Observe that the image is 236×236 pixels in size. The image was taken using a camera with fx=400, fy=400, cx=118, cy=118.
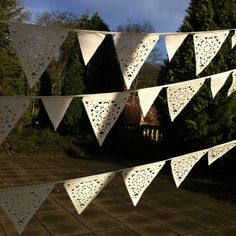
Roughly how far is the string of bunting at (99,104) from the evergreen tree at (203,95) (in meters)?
5.22

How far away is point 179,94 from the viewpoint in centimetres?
297

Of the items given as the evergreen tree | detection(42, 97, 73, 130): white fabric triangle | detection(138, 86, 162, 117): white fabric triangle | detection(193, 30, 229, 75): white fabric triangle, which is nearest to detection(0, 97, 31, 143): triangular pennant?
detection(42, 97, 73, 130): white fabric triangle

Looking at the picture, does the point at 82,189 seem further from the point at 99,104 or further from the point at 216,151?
the point at 216,151

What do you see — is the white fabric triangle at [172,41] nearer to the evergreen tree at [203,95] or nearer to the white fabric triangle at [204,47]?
the white fabric triangle at [204,47]

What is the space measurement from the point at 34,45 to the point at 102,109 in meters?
0.63

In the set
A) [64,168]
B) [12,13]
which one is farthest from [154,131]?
[12,13]

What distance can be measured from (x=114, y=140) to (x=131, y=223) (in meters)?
7.34

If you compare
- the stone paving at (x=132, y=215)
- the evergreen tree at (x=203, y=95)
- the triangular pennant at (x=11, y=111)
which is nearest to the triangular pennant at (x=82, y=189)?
the triangular pennant at (x=11, y=111)

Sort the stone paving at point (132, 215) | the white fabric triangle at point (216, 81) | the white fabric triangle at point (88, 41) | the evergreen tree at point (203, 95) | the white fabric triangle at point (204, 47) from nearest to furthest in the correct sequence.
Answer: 1. the white fabric triangle at point (88, 41)
2. the white fabric triangle at point (204, 47)
3. the white fabric triangle at point (216, 81)
4. the stone paving at point (132, 215)
5. the evergreen tree at point (203, 95)

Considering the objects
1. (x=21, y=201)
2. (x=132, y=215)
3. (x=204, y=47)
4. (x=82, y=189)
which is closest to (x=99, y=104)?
(x=82, y=189)

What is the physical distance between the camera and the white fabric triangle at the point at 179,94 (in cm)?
296

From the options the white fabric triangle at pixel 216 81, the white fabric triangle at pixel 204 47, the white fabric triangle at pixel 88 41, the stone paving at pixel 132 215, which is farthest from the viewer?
the stone paving at pixel 132 215

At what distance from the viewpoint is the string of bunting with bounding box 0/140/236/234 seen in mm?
2352

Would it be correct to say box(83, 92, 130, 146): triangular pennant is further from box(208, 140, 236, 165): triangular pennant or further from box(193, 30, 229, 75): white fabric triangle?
box(208, 140, 236, 165): triangular pennant
